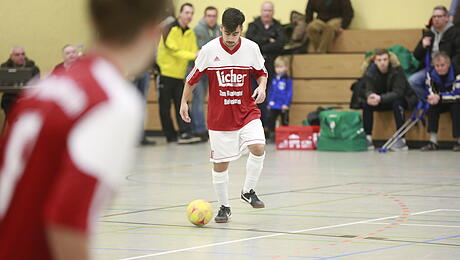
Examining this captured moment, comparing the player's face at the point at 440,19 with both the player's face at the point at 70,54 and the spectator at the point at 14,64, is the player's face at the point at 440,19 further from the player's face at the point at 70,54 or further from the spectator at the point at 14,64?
the spectator at the point at 14,64

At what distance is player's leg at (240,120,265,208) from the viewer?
722cm

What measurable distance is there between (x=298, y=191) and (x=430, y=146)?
5499 millimetres

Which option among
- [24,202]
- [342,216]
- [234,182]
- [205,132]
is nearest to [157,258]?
[342,216]

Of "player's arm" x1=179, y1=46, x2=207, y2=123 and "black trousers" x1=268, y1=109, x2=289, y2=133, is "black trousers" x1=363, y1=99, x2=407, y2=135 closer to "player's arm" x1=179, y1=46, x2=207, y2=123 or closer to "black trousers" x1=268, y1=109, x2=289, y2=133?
"black trousers" x1=268, y1=109, x2=289, y2=133

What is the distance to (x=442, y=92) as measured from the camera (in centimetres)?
1353

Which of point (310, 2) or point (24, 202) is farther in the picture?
point (310, 2)

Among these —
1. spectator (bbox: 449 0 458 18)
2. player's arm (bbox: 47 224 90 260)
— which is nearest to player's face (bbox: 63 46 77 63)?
spectator (bbox: 449 0 458 18)

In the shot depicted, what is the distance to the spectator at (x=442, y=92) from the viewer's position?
13.4m

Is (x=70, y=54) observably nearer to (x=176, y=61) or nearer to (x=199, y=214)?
(x=176, y=61)

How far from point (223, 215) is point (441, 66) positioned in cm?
743

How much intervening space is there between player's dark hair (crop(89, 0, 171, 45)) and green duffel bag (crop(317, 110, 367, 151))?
40.1ft

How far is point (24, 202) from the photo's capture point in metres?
1.88

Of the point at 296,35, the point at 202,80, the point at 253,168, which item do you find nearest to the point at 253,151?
the point at 253,168

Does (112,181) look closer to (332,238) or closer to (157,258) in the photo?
(157,258)
